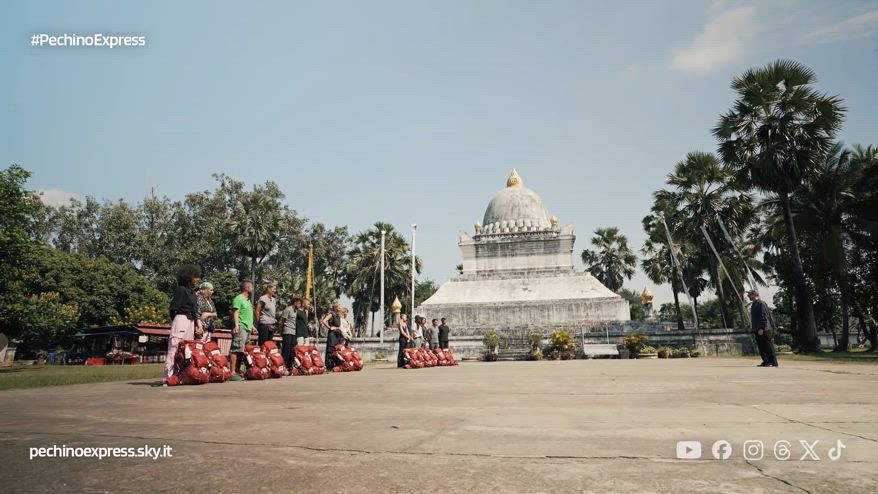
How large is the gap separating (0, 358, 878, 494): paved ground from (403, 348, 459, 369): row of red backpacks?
867 cm

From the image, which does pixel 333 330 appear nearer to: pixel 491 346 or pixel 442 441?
pixel 442 441

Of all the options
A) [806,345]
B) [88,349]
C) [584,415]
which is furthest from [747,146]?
[88,349]

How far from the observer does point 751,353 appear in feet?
79.4

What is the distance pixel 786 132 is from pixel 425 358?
1779 cm

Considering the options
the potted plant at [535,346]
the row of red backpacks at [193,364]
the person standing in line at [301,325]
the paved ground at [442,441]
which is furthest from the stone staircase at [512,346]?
the paved ground at [442,441]

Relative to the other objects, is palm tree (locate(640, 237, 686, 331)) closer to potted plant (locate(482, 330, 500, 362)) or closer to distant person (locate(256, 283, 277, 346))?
potted plant (locate(482, 330, 500, 362))

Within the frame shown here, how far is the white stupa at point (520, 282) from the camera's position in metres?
33.5

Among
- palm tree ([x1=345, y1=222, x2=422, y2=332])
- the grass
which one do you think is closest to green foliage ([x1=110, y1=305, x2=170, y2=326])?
palm tree ([x1=345, y1=222, x2=422, y2=332])

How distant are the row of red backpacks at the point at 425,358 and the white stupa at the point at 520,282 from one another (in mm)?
16028

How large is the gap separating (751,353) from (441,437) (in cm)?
2599

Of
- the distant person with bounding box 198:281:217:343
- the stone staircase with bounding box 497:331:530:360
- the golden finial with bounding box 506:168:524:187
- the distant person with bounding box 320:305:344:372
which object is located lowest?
the stone staircase with bounding box 497:331:530:360

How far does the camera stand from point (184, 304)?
306 inches

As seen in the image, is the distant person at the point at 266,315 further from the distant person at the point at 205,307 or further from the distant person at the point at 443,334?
the distant person at the point at 443,334

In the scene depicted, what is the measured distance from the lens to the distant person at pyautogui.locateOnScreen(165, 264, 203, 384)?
7688mm
